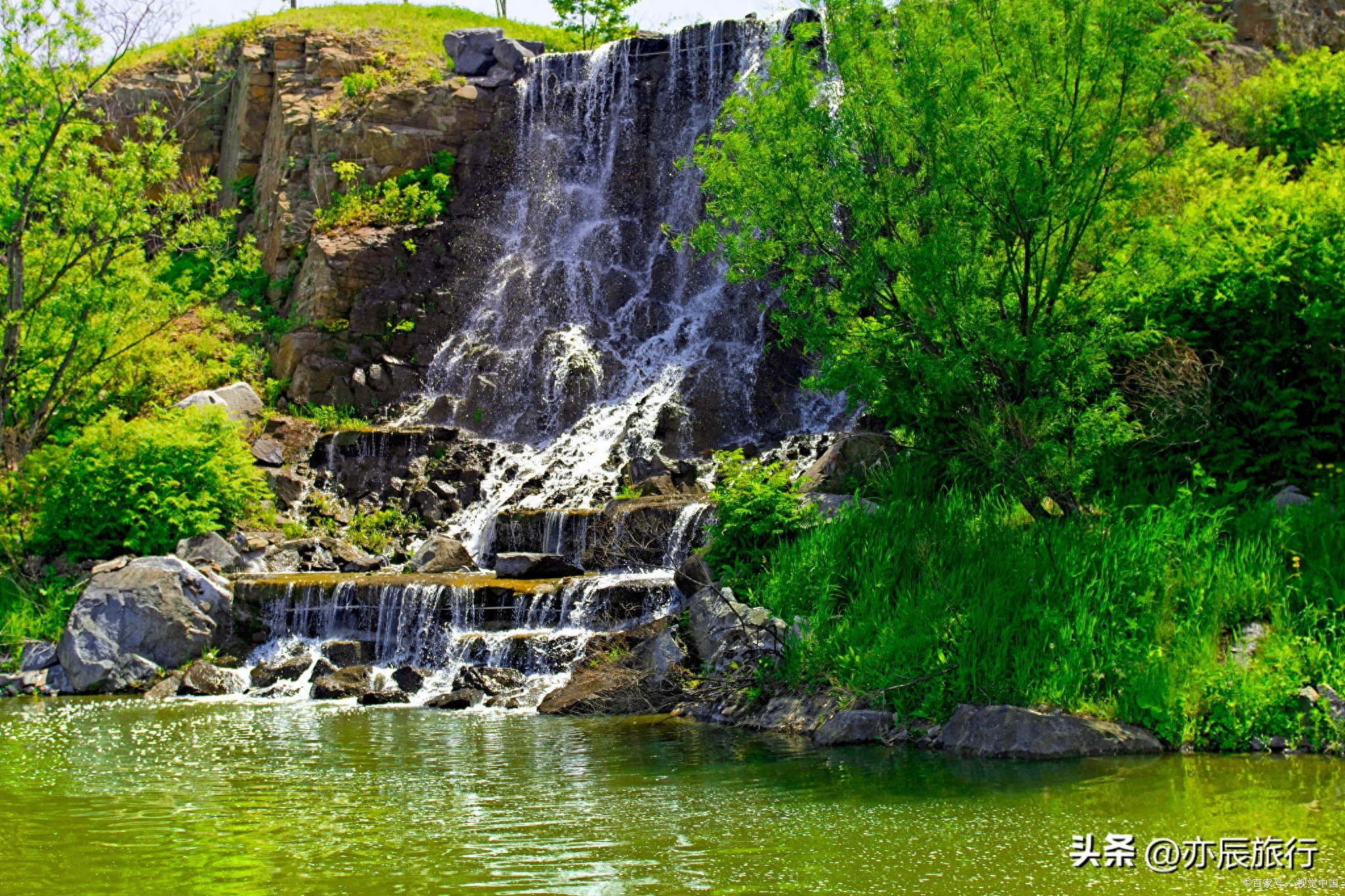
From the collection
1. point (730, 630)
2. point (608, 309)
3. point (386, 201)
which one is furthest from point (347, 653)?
point (386, 201)

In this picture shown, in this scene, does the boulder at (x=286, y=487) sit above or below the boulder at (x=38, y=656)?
above

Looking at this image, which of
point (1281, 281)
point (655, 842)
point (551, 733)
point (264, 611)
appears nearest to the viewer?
point (655, 842)

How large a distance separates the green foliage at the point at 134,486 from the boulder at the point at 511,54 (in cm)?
1345

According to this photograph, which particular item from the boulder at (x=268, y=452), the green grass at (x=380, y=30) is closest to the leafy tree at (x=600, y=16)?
the green grass at (x=380, y=30)

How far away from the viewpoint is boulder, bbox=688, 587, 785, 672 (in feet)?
34.2

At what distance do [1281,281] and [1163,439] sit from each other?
1823 mm

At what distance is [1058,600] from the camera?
908 centimetres

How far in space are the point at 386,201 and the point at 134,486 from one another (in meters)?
10.7

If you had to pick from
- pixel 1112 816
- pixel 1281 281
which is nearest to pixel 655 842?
pixel 1112 816

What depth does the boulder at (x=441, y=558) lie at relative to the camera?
15742mm

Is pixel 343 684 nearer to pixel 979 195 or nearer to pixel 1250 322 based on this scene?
pixel 979 195

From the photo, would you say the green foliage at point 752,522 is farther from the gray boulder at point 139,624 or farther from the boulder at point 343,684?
the gray boulder at point 139,624

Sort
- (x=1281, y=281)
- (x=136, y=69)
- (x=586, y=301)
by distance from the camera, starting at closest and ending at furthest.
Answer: (x=1281, y=281) → (x=586, y=301) → (x=136, y=69)

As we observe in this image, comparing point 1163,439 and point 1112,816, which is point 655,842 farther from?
point 1163,439
